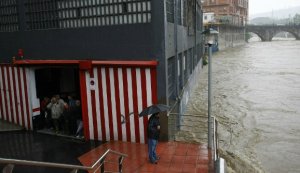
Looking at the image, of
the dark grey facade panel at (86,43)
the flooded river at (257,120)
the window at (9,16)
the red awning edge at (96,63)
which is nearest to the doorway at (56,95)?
the red awning edge at (96,63)

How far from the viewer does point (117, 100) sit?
35.8ft

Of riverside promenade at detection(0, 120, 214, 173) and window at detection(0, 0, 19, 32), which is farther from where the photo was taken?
window at detection(0, 0, 19, 32)

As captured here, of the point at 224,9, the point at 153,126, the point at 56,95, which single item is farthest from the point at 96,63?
the point at 224,9

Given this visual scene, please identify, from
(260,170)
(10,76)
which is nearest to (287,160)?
(260,170)

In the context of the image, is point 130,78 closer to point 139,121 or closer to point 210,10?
point 139,121

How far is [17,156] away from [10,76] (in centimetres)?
425

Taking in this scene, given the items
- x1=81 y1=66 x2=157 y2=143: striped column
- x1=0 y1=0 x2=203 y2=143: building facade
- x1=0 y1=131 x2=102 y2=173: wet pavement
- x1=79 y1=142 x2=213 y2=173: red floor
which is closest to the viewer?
x1=79 y1=142 x2=213 y2=173: red floor

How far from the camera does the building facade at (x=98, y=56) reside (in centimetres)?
1034

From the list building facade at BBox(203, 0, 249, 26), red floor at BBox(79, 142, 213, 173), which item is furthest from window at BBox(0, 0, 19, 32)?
building facade at BBox(203, 0, 249, 26)

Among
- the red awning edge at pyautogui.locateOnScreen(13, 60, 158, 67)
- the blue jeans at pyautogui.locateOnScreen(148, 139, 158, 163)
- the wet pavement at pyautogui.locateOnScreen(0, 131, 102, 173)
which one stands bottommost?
the wet pavement at pyautogui.locateOnScreen(0, 131, 102, 173)

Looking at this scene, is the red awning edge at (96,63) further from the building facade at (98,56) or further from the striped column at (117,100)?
the striped column at (117,100)

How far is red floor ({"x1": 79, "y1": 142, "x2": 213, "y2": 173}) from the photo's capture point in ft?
28.8

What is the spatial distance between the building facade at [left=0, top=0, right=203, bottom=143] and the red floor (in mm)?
531

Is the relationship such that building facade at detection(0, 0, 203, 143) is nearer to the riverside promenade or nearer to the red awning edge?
the red awning edge
